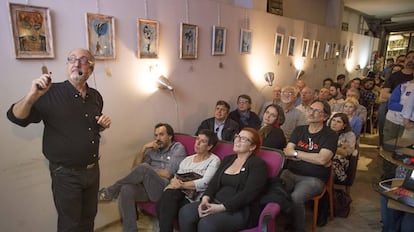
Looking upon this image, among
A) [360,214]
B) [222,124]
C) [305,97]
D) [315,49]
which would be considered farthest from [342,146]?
[315,49]

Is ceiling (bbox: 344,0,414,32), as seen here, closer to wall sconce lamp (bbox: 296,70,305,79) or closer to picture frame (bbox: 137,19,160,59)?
wall sconce lamp (bbox: 296,70,305,79)

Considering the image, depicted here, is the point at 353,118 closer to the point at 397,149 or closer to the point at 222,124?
the point at 397,149

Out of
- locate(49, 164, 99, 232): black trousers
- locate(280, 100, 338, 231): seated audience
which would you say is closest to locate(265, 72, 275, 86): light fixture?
locate(280, 100, 338, 231): seated audience

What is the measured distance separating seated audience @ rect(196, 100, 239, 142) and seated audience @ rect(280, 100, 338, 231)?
0.77 metres

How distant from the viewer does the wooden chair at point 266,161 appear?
1.93 meters

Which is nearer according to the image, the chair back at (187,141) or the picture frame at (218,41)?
the chair back at (187,141)

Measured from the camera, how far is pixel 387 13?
8.94 metres

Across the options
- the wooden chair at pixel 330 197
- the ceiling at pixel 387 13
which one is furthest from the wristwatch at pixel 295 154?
the ceiling at pixel 387 13

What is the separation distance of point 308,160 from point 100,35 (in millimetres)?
2041

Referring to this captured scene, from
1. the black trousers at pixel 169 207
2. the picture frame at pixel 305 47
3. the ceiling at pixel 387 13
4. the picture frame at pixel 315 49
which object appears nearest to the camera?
the black trousers at pixel 169 207

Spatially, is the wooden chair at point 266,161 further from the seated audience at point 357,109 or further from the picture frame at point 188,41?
the seated audience at point 357,109

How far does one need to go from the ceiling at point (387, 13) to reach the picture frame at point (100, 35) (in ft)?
22.1

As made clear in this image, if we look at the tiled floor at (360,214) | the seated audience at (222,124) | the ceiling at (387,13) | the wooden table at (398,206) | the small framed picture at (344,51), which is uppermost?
the ceiling at (387,13)

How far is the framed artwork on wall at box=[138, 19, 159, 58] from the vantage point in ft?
8.60
